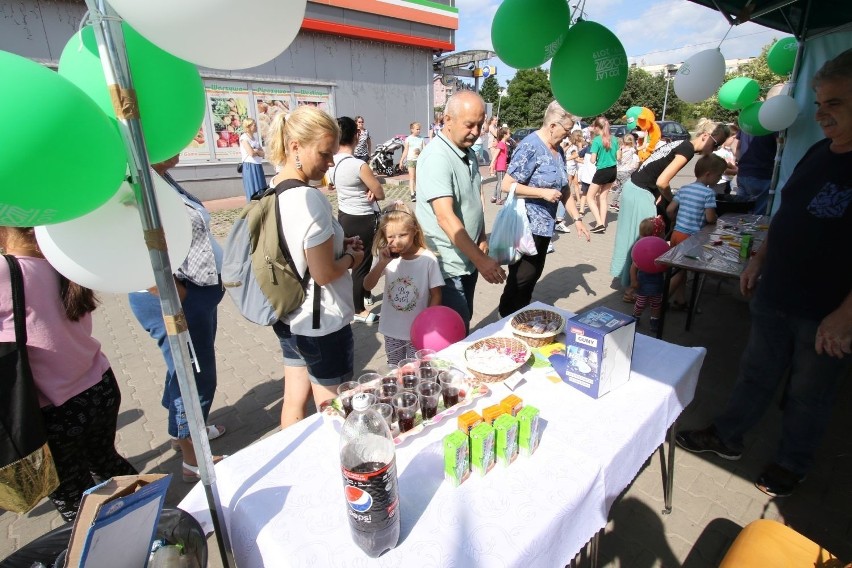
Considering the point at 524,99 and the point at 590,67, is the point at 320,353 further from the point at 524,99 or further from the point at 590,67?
the point at 524,99

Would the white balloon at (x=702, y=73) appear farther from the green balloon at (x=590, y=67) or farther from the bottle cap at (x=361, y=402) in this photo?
the bottle cap at (x=361, y=402)

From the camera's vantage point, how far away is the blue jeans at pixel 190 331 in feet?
7.06

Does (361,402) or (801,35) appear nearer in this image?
(361,402)

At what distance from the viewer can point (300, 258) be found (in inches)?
73.4

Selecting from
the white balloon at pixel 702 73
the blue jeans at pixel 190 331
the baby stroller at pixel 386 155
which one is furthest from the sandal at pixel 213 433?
the baby stroller at pixel 386 155

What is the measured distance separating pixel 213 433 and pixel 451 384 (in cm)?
205

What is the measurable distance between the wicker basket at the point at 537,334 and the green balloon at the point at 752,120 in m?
4.66

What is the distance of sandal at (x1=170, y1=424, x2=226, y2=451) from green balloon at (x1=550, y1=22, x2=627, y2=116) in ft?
9.97

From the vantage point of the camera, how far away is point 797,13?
14.5ft

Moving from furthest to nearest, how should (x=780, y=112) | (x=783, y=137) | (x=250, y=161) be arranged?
(x=250, y=161)
(x=783, y=137)
(x=780, y=112)

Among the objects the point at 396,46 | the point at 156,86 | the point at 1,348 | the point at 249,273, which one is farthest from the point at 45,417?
the point at 396,46

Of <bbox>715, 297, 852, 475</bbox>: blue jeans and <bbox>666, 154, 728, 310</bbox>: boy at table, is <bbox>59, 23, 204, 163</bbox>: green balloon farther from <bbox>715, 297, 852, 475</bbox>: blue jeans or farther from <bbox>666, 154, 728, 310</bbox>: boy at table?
<bbox>666, 154, 728, 310</bbox>: boy at table

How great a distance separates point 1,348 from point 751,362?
11.0 ft

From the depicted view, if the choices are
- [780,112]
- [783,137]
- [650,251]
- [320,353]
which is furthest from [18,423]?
[783,137]
